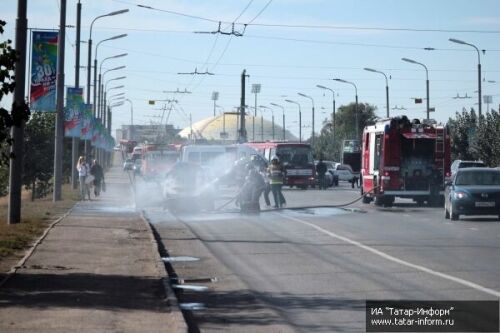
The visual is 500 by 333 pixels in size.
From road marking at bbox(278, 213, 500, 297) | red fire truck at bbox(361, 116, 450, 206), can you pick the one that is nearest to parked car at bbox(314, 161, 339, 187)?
red fire truck at bbox(361, 116, 450, 206)

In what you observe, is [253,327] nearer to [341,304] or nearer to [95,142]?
[341,304]

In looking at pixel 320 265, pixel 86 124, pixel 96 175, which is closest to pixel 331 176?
pixel 86 124

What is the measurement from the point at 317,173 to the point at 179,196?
25.3m

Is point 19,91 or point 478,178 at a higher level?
point 19,91

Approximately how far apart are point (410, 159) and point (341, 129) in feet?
284

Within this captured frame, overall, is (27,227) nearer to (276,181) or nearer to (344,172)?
(276,181)

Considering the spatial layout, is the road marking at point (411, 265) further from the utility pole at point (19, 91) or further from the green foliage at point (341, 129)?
the green foliage at point (341, 129)

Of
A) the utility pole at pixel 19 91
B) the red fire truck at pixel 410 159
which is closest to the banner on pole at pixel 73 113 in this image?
the red fire truck at pixel 410 159

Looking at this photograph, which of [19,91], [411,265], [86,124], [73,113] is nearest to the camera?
[411,265]

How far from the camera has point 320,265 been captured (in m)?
17.4

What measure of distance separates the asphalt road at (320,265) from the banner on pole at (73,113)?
1271 centimetres

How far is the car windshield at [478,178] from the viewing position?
99.7 feet

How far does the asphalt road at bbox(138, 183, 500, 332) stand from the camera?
12.2 meters

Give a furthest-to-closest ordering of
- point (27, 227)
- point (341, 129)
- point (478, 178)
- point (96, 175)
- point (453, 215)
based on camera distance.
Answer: point (341, 129), point (96, 175), point (478, 178), point (453, 215), point (27, 227)
